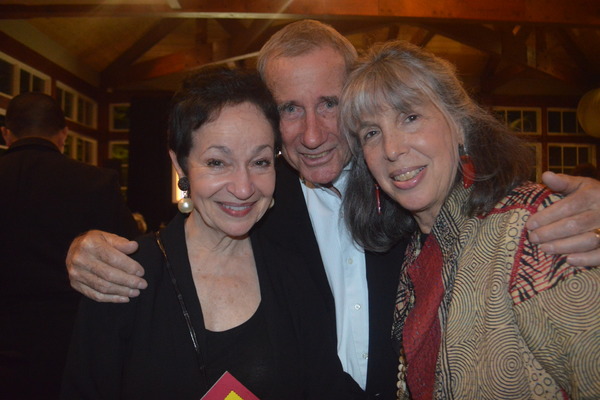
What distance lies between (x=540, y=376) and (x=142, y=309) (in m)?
1.09

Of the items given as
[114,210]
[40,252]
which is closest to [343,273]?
[114,210]

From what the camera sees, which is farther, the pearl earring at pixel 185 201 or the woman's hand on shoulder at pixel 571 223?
the pearl earring at pixel 185 201

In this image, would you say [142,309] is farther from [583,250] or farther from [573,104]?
[573,104]

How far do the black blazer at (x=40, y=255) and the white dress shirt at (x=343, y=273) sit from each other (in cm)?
116

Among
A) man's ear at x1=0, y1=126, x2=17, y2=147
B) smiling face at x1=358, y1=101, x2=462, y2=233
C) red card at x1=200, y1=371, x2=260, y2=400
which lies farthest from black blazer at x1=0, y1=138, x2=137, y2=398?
smiling face at x1=358, y1=101, x2=462, y2=233

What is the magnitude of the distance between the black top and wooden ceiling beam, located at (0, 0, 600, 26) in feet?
12.7

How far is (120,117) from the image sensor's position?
31.8 ft

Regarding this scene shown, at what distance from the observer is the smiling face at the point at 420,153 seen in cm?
154

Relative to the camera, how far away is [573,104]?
32.7 ft

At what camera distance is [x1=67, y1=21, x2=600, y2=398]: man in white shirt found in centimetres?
187

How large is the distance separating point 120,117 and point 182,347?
908cm

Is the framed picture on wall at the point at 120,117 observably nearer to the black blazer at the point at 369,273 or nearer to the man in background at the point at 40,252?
the man in background at the point at 40,252

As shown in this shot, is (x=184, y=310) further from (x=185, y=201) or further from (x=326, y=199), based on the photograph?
(x=326, y=199)

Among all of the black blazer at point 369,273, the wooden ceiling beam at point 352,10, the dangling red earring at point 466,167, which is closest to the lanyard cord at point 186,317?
the black blazer at point 369,273
